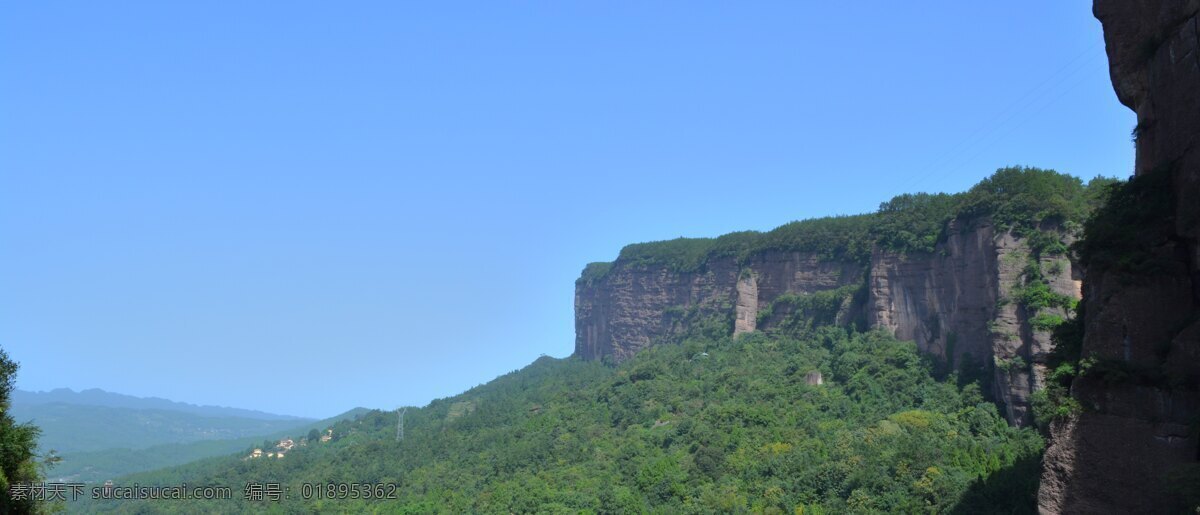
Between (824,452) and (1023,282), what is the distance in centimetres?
1446

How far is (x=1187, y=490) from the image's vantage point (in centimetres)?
1917

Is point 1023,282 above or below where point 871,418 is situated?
above

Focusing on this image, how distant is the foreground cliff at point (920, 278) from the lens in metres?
51.3

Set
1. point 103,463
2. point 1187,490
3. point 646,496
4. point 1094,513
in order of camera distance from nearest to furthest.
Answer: point 1187,490, point 1094,513, point 646,496, point 103,463

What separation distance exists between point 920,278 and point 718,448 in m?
18.8

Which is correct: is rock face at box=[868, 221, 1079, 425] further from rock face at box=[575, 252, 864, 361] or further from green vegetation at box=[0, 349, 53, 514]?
green vegetation at box=[0, 349, 53, 514]

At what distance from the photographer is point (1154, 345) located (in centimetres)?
2269

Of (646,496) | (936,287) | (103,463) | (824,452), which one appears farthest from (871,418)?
(103,463)

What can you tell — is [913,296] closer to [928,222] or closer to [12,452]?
[928,222]

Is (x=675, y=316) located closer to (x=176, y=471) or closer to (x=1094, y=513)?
(x=176, y=471)

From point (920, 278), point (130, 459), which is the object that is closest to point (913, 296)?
point (920, 278)

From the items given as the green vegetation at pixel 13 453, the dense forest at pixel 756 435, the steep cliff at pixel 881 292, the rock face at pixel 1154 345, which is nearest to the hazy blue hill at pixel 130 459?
the dense forest at pixel 756 435

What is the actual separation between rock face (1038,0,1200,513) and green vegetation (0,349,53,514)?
24.3m

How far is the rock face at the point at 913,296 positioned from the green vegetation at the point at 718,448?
2.19 m
